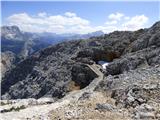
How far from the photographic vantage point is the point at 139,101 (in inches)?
785

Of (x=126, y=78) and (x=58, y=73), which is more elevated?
(x=126, y=78)

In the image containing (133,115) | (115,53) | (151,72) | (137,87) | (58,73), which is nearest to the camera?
(133,115)

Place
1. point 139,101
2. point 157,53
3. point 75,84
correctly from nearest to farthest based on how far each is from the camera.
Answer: point 139,101 → point 157,53 → point 75,84

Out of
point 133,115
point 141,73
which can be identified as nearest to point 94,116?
point 133,115

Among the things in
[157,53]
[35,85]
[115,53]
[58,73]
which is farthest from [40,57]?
[157,53]

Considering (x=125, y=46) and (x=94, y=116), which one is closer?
(x=94, y=116)

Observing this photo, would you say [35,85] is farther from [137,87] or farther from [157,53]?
[137,87]

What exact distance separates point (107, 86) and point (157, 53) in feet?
37.3

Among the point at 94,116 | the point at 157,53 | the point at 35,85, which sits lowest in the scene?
the point at 35,85

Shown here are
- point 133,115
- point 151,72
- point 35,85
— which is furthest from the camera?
point 35,85

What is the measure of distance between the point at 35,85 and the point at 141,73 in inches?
2228

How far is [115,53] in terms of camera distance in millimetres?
60281

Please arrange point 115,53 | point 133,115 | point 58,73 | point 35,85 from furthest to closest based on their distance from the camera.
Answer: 1. point 35,85
2. point 58,73
3. point 115,53
4. point 133,115

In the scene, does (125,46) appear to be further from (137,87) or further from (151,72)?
(137,87)
